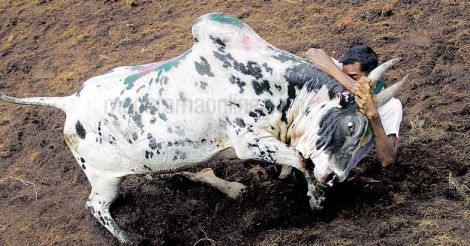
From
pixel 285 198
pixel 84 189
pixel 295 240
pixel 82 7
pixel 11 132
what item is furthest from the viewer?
pixel 82 7

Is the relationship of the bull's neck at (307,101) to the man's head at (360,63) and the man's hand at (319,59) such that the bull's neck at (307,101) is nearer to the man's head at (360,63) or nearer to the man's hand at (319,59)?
the man's hand at (319,59)

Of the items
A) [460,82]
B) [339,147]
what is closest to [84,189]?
[339,147]

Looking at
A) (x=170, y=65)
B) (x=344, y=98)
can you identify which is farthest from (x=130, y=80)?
(x=344, y=98)

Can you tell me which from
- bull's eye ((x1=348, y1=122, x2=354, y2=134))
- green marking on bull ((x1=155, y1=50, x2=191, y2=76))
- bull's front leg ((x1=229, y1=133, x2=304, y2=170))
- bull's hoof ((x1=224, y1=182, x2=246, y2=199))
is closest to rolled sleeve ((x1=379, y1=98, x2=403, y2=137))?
bull's eye ((x1=348, y1=122, x2=354, y2=134))

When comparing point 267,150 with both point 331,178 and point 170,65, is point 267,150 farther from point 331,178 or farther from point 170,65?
point 170,65

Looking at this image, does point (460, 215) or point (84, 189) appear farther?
point (84, 189)

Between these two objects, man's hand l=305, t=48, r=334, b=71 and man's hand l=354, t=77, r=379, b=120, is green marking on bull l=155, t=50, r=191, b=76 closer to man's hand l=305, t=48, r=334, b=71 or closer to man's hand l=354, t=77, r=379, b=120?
man's hand l=305, t=48, r=334, b=71

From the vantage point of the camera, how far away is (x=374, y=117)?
10.8ft

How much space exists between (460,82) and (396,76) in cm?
51

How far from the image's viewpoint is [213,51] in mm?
3609

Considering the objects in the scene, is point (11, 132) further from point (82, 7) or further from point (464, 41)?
point (464, 41)

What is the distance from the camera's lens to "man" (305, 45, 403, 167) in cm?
325

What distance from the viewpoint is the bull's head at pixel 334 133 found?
10.9 ft

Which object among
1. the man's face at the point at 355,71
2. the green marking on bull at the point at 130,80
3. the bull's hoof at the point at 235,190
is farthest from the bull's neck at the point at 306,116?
the green marking on bull at the point at 130,80
